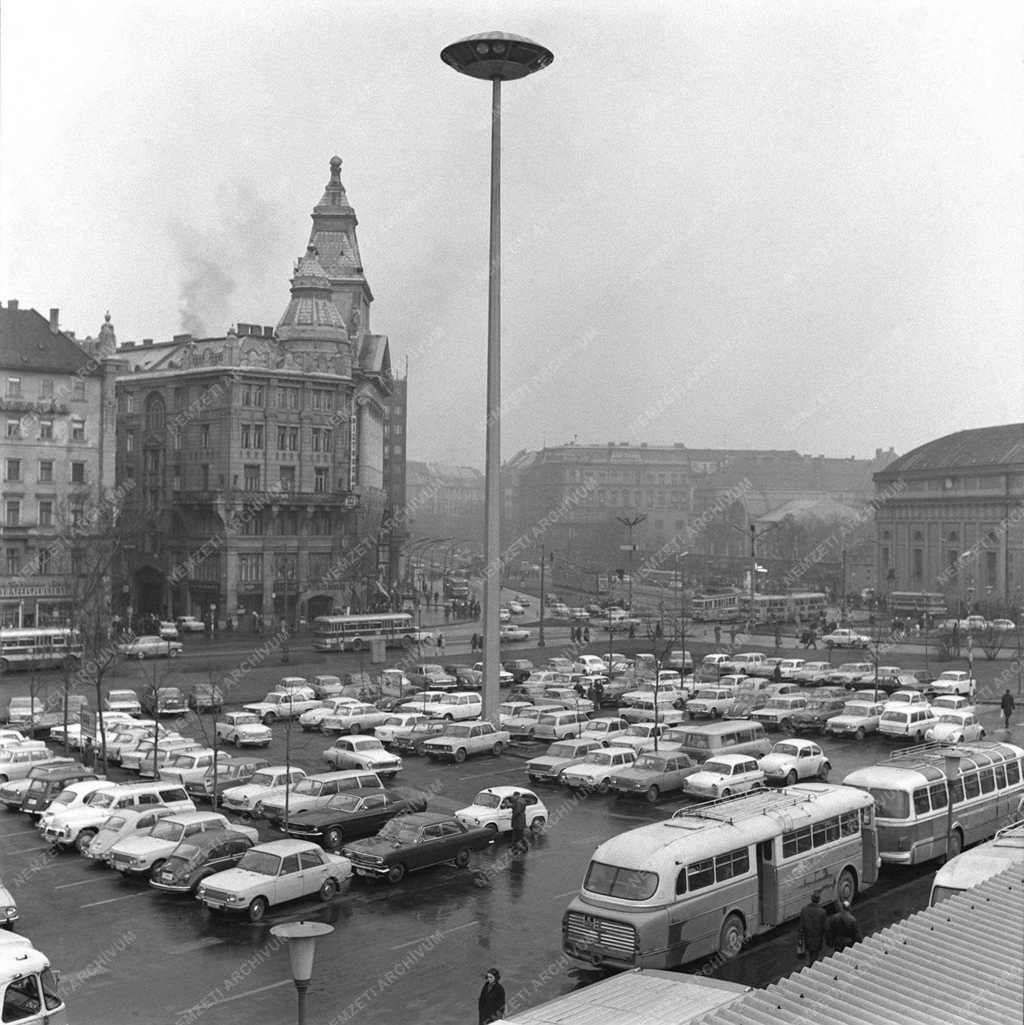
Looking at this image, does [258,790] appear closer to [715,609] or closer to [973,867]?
[973,867]

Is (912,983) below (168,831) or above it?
above

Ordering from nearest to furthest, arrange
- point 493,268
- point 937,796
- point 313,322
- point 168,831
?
point 937,796 < point 168,831 < point 493,268 < point 313,322

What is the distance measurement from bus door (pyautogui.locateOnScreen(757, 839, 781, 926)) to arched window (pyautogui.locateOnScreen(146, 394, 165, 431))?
8066 centimetres

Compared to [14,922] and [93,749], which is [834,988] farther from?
[93,749]

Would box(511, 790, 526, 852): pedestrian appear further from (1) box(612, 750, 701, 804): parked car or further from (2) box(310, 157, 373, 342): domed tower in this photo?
(2) box(310, 157, 373, 342): domed tower

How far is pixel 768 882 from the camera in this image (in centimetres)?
2069

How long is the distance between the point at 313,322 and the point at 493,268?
201 ft

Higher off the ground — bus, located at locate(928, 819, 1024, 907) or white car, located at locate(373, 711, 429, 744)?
bus, located at locate(928, 819, 1024, 907)

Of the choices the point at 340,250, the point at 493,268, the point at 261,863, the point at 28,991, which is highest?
the point at 340,250

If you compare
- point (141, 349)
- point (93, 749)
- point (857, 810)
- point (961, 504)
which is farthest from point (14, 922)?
point (961, 504)

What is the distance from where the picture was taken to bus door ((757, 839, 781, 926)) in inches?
814

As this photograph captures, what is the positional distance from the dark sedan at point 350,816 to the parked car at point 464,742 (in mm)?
9442

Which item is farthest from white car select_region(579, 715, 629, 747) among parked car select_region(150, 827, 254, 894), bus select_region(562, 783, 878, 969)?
bus select_region(562, 783, 878, 969)

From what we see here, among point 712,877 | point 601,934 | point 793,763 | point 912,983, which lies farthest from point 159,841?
point 912,983
